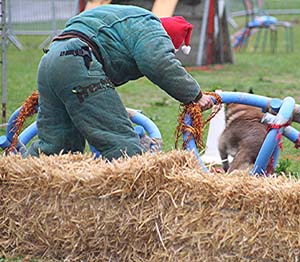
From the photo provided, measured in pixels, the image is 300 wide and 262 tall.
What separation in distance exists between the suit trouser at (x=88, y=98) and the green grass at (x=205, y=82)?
2248 millimetres

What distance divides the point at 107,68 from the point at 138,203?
117cm

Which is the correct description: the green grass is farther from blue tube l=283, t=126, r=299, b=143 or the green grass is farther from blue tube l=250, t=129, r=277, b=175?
blue tube l=250, t=129, r=277, b=175

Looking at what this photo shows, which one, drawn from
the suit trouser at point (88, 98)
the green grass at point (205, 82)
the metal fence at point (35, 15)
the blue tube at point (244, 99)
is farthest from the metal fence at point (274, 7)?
the suit trouser at point (88, 98)

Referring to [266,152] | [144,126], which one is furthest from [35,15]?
[266,152]

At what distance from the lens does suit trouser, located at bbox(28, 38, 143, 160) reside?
518cm

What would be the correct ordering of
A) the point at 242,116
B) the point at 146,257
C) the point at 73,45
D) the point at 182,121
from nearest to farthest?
the point at 146,257 → the point at 73,45 → the point at 182,121 → the point at 242,116

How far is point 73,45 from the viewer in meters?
5.22

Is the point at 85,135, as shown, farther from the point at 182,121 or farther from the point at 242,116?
the point at 242,116

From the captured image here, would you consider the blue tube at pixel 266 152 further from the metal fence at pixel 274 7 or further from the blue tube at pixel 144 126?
the metal fence at pixel 274 7

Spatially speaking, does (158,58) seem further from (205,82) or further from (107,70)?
(205,82)

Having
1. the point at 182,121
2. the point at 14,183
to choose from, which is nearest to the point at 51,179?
the point at 14,183

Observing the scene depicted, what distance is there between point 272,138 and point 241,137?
113 cm

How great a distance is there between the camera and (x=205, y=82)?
1360 centimetres

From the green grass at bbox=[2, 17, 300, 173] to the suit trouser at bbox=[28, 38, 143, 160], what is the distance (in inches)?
88.5
